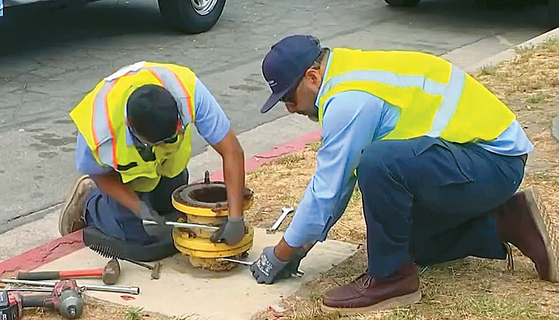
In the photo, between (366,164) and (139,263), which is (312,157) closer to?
(139,263)

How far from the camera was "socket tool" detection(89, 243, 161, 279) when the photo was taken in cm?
387

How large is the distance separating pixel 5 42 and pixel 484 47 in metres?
4.56

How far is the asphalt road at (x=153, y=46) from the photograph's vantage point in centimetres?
570

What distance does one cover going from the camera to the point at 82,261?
403 cm

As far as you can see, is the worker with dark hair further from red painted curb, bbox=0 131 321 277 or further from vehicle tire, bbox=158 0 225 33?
vehicle tire, bbox=158 0 225 33

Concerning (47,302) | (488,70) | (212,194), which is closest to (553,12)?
(488,70)

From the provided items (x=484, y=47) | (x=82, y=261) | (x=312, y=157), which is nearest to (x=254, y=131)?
(x=312, y=157)

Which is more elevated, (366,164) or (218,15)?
(366,164)

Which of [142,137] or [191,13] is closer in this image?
[142,137]

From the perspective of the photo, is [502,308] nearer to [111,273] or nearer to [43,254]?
[111,273]

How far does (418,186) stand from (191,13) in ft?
20.9

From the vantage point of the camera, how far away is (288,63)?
3.25m

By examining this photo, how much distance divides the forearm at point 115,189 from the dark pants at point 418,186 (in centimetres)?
107

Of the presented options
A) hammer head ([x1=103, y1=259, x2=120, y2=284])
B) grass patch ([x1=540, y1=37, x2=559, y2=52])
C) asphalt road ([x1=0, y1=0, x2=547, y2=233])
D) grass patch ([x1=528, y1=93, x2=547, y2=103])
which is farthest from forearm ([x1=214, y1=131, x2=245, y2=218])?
grass patch ([x1=540, y1=37, x2=559, y2=52])
